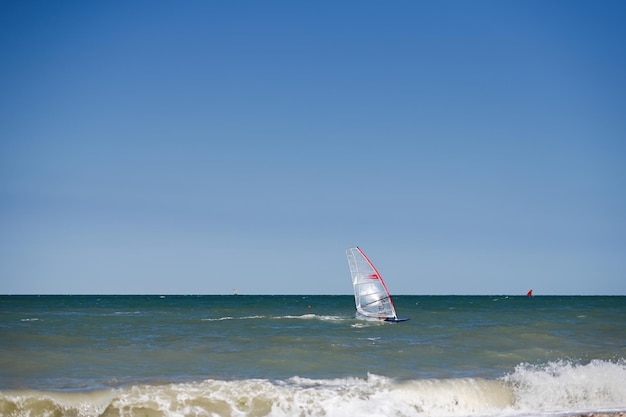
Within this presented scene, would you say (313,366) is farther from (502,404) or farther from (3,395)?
(3,395)

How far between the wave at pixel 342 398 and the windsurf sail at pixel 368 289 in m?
15.8

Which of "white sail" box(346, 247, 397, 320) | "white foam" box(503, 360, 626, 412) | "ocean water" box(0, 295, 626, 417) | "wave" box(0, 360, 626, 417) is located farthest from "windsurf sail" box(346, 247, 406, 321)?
"wave" box(0, 360, 626, 417)

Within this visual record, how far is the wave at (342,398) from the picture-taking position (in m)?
13.1

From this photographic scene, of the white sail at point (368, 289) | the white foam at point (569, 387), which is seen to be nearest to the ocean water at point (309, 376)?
the white foam at point (569, 387)

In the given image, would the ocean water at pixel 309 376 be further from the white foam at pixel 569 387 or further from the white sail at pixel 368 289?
the white sail at pixel 368 289

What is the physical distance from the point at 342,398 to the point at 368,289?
64.8 ft

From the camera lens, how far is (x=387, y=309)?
33719mm

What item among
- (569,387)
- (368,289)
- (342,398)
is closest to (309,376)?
(342,398)

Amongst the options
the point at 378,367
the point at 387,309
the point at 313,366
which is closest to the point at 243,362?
the point at 313,366

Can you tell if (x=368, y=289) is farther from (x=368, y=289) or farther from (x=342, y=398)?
(x=342, y=398)

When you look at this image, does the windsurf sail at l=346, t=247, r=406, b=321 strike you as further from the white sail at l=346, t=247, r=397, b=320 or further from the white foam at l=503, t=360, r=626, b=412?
the white foam at l=503, t=360, r=626, b=412

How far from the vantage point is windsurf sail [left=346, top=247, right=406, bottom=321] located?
3180 cm

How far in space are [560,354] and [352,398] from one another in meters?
10.8

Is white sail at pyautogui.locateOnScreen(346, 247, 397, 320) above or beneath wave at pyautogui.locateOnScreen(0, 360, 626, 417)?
above
